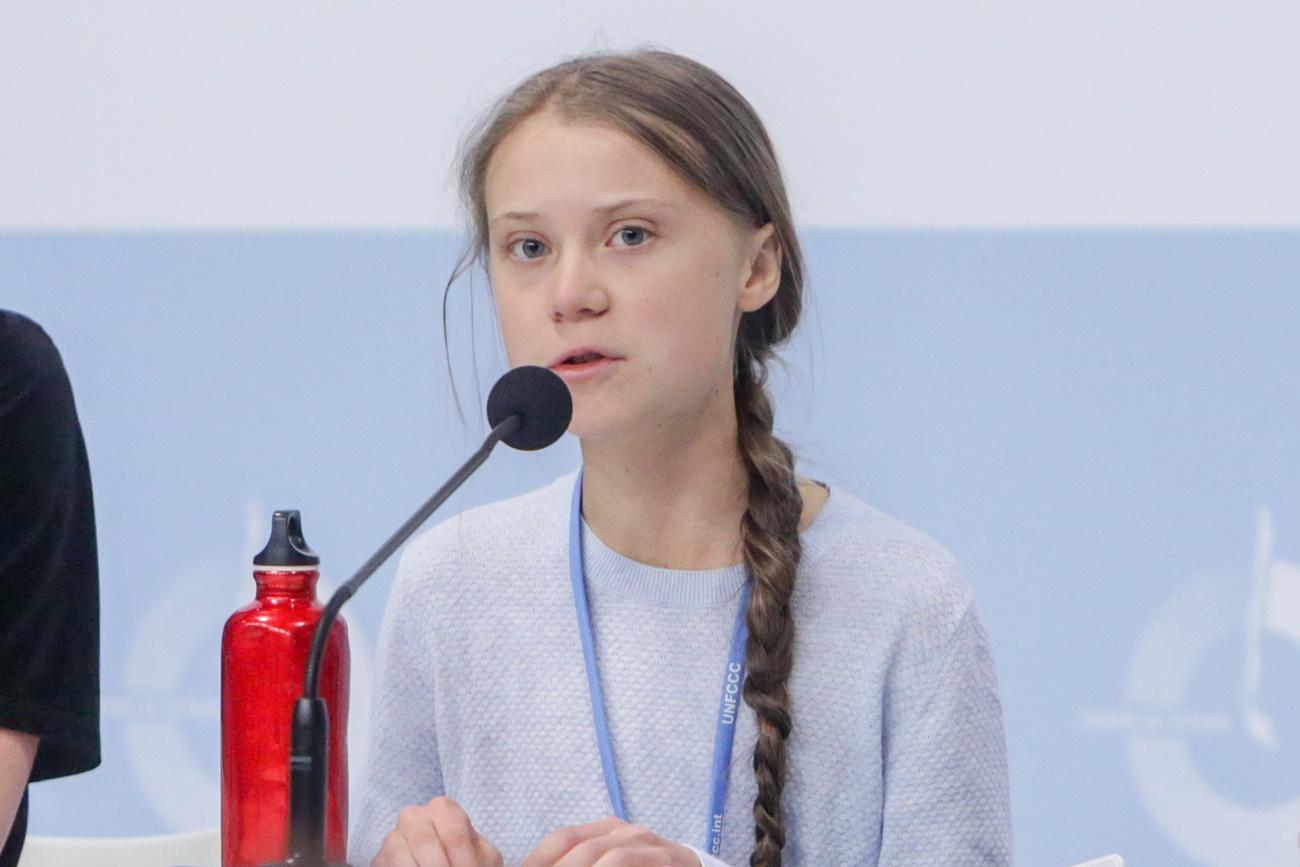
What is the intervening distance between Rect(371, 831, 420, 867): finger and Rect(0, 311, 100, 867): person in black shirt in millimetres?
225

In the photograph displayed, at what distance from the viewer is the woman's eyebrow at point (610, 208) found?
3.92 feet

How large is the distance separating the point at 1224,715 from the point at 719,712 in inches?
37.4

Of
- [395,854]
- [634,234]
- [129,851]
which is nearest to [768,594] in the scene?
[634,234]

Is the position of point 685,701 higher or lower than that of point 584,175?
lower

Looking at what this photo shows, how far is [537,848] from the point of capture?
0.96 metres

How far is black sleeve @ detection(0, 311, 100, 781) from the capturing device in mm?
1060

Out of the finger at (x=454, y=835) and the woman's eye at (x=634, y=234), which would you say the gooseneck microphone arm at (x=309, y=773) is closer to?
the finger at (x=454, y=835)

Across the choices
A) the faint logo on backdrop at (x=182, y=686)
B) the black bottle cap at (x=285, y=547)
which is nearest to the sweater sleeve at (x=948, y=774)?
the black bottle cap at (x=285, y=547)

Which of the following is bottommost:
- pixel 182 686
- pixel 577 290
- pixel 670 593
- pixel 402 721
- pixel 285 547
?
pixel 182 686

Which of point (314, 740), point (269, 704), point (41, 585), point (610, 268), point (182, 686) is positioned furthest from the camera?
point (182, 686)

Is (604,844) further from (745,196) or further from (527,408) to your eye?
(745,196)

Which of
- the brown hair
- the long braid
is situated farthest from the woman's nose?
the long braid

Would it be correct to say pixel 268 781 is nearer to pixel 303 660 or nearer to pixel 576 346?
pixel 303 660

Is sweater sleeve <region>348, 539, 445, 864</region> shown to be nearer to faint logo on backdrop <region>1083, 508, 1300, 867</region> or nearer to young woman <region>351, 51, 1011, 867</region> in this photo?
young woman <region>351, 51, 1011, 867</region>
